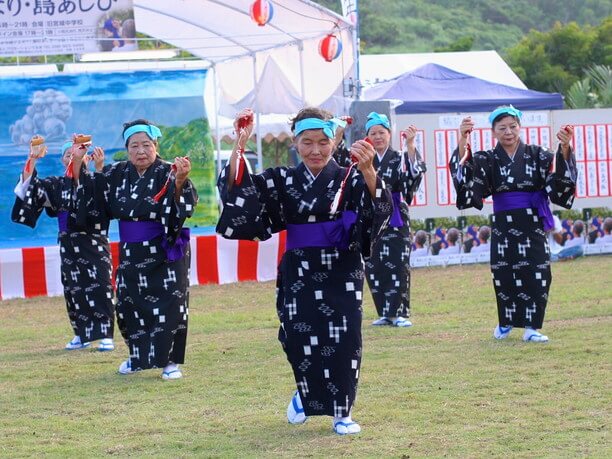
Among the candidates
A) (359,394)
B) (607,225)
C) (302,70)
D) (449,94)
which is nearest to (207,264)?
(302,70)

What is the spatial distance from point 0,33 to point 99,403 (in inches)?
314

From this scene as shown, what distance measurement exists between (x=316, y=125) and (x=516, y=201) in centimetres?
347

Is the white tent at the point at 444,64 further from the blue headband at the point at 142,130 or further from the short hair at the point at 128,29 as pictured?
the blue headband at the point at 142,130

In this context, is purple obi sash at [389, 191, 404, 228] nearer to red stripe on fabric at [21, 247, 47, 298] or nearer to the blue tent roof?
red stripe on fabric at [21, 247, 47, 298]

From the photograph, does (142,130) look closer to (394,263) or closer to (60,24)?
(394,263)

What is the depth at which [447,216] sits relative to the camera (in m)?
16.1

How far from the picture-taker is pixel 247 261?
15.0 meters

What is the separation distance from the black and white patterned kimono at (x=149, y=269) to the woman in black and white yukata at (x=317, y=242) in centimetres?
185

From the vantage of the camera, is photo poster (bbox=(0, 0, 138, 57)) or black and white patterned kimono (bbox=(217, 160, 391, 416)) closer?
black and white patterned kimono (bbox=(217, 160, 391, 416))

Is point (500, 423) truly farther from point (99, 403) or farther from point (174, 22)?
point (174, 22)

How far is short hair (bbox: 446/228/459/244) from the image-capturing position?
53.1 feet

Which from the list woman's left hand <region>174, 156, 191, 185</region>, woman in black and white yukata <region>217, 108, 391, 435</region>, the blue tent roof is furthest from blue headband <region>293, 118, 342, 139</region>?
the blue tent roof

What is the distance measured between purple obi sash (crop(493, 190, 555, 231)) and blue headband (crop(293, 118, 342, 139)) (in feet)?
10.9

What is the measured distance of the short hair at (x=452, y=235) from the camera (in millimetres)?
16188
